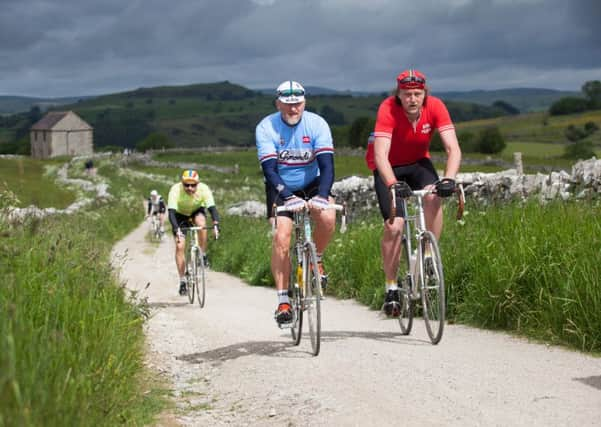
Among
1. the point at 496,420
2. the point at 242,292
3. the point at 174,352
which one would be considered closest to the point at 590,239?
the point at 496,420

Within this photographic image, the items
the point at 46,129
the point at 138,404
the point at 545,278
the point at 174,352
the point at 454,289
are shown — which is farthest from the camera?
the point at 46,129

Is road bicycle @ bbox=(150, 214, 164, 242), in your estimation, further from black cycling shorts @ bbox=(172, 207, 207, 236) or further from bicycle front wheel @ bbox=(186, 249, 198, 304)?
black cycling shorts @ bbox=(172, 207, 207, 236)

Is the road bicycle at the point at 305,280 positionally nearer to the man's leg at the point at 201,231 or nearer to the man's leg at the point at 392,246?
the man's leg at the point at 392,246

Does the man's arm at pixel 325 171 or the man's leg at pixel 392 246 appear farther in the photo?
the man's leg at pixel 392 246

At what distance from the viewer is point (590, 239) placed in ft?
27.1

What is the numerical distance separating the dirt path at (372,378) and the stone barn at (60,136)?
159m

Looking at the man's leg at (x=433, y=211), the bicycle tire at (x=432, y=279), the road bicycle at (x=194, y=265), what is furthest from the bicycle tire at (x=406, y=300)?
the road bicycle at (x=194, y=265)

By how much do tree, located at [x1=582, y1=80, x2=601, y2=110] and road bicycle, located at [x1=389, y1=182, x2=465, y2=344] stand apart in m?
140

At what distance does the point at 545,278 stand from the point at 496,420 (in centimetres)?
306

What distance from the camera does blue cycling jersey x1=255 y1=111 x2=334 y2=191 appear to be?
7969mm

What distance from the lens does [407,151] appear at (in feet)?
27.0

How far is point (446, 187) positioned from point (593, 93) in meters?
149

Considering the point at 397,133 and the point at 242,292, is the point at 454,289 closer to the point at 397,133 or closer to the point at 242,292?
the point at 397,133

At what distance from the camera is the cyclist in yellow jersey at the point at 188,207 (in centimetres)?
1380
